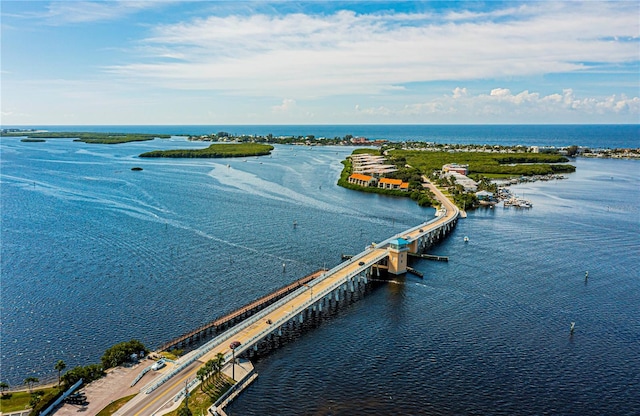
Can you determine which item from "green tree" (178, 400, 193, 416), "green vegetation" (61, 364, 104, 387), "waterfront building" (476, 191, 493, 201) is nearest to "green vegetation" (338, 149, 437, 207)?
"waterfront building" (476, 191, 493, 201)

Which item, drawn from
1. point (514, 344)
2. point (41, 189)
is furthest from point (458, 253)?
point (41, 189)

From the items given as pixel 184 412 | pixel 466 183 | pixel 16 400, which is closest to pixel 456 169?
pixel 466 183

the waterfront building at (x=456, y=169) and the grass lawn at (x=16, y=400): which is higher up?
the waterfront building at (x=456, y=169)

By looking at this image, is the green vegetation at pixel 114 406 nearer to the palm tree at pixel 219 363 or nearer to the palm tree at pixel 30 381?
the palm tree at pixel 219 363

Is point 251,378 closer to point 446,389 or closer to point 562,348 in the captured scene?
point 446,389

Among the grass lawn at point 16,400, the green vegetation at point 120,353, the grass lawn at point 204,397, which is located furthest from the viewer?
the green vegetation at point 120,353

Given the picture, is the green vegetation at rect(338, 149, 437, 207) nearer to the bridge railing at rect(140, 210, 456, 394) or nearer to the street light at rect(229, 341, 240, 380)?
the bridge railing at rect(140, 210, 456, 394)

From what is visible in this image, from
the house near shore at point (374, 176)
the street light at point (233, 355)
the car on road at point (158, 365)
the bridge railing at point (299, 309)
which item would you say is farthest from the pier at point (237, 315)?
the house near shore at point (374, 176)
